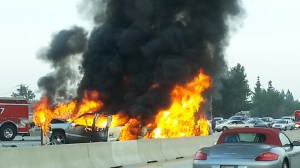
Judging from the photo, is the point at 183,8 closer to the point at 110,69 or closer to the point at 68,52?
the point at 110,69

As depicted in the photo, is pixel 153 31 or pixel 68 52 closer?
pixel 153 31

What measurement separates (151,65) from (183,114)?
17.6 feet

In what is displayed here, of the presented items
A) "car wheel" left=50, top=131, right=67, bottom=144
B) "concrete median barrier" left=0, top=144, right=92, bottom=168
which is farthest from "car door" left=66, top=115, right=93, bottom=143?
"concrete median barrier" left=0, top=144, right=92, bottom=168

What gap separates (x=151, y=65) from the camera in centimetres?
3378

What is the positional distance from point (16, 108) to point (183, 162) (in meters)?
16.8

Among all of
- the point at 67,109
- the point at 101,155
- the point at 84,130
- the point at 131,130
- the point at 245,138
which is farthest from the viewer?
the point at 67,109

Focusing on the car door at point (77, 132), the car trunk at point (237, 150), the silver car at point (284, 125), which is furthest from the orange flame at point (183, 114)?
the silver car at point (284, 125)

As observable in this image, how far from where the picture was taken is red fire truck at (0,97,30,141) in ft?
104

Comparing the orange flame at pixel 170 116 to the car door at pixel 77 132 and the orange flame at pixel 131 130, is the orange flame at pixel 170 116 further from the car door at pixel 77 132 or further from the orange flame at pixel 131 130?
the car door at pixel 77 132

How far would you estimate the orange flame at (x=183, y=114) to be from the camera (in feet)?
94.2

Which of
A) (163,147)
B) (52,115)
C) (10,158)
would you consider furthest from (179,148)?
(52,115)

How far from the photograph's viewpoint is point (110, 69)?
34.8 metres

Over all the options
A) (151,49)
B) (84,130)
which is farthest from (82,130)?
(151,49)

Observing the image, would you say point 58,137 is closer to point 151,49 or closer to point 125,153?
point 125,153
